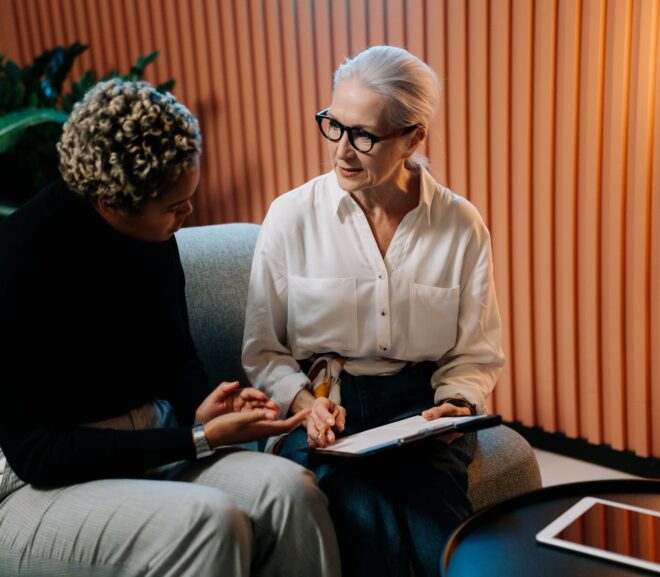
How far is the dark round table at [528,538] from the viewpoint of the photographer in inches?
52.3

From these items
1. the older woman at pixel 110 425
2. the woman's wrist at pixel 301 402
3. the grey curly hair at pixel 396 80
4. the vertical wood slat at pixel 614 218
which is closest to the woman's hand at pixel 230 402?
the older woman at pixel 110 425

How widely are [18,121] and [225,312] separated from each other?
1.78 metres

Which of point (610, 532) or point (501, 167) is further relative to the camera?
point (501, 167)

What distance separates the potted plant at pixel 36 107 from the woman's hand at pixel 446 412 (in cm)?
248

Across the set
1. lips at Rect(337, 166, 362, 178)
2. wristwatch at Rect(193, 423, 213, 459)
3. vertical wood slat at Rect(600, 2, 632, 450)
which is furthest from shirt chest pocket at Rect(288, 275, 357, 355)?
vertical wood slat at Rect(600, 2, 632, 450)

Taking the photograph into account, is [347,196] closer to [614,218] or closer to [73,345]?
[73,345]

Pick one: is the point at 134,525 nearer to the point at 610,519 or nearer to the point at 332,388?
the point at 332,388

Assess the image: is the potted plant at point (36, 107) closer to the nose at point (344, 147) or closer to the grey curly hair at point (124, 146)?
the nose at point (344, 147)

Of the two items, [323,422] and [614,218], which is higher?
[614,218]

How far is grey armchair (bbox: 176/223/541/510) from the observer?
6.72 ft

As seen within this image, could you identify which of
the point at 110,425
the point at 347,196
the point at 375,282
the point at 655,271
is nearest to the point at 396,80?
the point at 347,196

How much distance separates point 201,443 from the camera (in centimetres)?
161

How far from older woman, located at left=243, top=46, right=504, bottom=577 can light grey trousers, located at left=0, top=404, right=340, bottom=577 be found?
32 centimetres

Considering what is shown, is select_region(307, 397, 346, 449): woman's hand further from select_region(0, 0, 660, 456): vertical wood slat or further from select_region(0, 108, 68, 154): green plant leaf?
select_region(0, 108, 68, 154): green plant leaf
